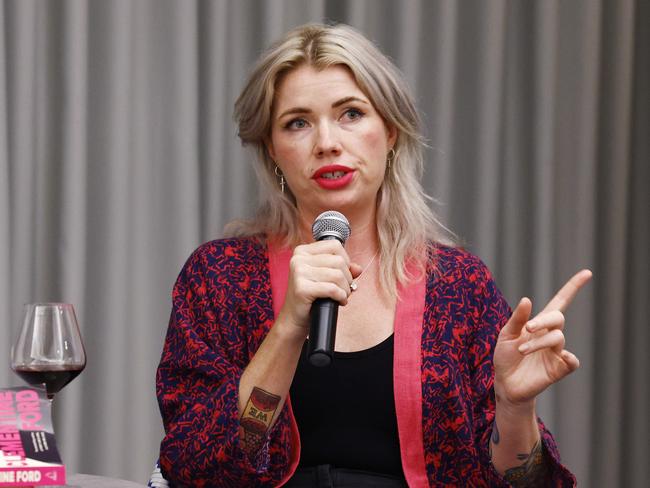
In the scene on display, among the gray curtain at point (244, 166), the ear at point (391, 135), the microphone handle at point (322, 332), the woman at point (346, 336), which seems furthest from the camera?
the gray curtain at point (244, 166)

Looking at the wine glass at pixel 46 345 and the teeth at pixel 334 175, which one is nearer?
the wine glass at pixel 46 345

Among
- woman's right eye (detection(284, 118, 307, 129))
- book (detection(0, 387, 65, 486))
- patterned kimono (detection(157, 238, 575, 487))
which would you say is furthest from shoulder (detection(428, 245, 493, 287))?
book (detection(0, 387, 65, 486))

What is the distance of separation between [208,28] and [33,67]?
56cm

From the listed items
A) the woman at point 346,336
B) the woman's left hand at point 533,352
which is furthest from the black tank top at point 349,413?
the woman's left hand at point 533,352

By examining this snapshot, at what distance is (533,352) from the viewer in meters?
1.57

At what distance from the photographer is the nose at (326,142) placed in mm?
1908

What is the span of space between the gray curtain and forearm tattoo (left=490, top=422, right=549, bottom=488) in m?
0.98

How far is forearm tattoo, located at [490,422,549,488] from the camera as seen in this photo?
5.77ft

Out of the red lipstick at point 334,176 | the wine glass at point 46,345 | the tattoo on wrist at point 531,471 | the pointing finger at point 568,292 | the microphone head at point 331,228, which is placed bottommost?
the tattoo on wrist at point 531,471

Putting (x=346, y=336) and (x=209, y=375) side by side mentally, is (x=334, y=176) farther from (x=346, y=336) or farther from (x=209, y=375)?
(x=209, y=375)

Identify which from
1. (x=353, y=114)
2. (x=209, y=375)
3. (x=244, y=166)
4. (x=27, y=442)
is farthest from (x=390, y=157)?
Answer: (x=27, y=442)

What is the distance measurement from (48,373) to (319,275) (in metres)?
0.45

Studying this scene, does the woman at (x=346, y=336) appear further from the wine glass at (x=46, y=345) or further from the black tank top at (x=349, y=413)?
the wine glass at (x=46, y=345)

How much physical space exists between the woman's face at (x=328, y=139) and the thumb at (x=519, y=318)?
0.47m
